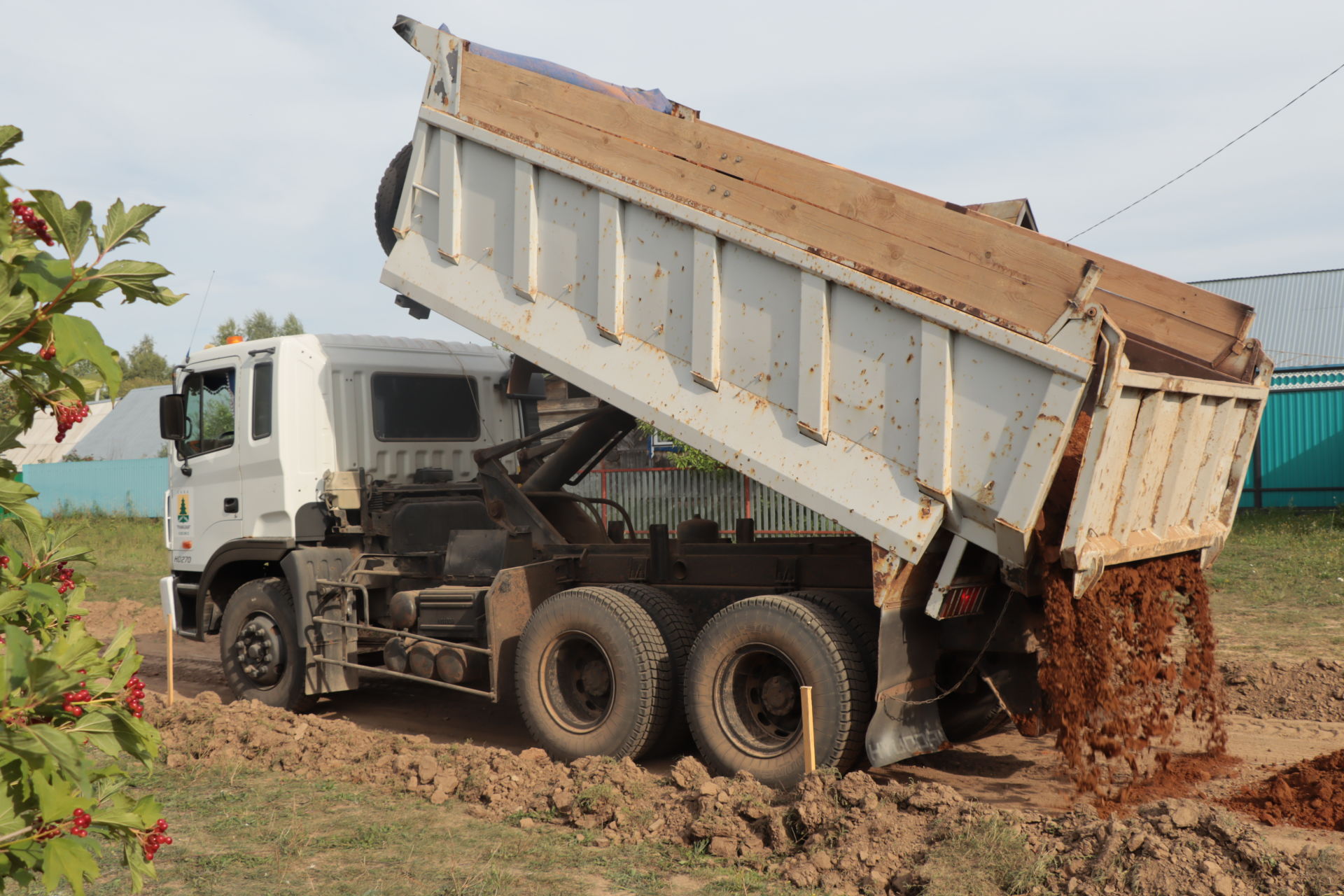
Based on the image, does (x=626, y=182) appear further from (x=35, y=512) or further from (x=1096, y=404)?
(x=35, y=512)

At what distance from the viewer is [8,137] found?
74.0 inches

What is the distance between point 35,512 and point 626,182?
4.28 metres

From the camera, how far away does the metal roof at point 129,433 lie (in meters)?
43.7

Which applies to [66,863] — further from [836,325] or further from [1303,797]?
[1303,797]

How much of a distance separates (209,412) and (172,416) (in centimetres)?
39

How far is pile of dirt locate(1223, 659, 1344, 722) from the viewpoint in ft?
22.9

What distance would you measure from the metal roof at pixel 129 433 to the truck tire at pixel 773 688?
135ft

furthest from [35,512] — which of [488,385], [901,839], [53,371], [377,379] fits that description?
[488,385]

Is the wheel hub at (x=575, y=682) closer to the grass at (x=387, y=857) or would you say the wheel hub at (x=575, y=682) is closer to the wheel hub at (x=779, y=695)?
the grass at (x=387, y=857)

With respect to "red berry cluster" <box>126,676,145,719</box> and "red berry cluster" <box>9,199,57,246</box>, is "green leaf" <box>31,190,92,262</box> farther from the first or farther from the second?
"red berry cluster" <box>126,676,145,719</box>

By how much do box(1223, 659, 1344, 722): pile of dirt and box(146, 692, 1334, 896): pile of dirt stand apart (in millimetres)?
3191

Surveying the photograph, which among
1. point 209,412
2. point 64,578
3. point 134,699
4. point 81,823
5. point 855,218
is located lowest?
point 81,823

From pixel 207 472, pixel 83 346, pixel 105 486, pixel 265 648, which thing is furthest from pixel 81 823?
pixel 105 486

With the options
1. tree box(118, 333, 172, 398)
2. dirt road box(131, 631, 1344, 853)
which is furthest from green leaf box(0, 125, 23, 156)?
tree box(118, 333, 172, 398)
